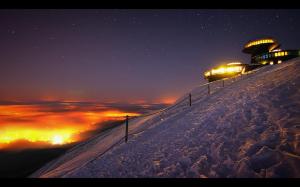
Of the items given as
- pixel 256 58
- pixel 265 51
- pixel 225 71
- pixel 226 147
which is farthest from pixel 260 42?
pixel 226 147

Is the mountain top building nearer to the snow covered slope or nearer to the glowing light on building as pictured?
the glowing light on building

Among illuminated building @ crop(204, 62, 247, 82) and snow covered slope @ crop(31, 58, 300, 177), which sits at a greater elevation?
illuminated building @ crop(204, 62, 247, 82)

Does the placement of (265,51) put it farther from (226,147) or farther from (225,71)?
(226,147)

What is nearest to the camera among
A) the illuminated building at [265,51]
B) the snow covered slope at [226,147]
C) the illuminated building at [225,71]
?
the snow covered slope at [226,147]

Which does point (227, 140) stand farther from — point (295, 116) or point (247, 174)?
point (295, 116)

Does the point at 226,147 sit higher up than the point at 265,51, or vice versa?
the point at 265,51

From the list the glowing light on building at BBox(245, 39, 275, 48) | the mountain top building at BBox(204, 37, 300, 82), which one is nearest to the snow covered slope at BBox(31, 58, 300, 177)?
the mountain top building at BBox(204, 37, 300, 82)

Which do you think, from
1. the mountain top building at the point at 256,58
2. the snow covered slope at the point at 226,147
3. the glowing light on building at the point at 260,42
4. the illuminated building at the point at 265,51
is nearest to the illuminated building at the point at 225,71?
the mountain top building at the point at 256,58

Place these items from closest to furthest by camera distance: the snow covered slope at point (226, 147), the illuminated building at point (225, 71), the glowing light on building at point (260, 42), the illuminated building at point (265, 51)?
1. the snow covered slope at point (226, 147)
2. the illuminated building at point (225, 71)
3. the illuminated building at point (265, 51)
4. the glowing light on building at point (260, 42)

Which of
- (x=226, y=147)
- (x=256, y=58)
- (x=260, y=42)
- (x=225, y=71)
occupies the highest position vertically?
(x=260, y=42)

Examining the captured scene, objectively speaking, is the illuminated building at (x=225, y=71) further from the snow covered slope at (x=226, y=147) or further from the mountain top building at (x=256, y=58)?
the snow covered slope at (x=226, y=147)

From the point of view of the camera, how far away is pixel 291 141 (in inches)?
258

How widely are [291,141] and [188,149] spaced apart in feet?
12.3

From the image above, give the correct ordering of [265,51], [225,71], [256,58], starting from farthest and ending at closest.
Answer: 1. [265,51]
2. [256,58]
3. [225,71]
